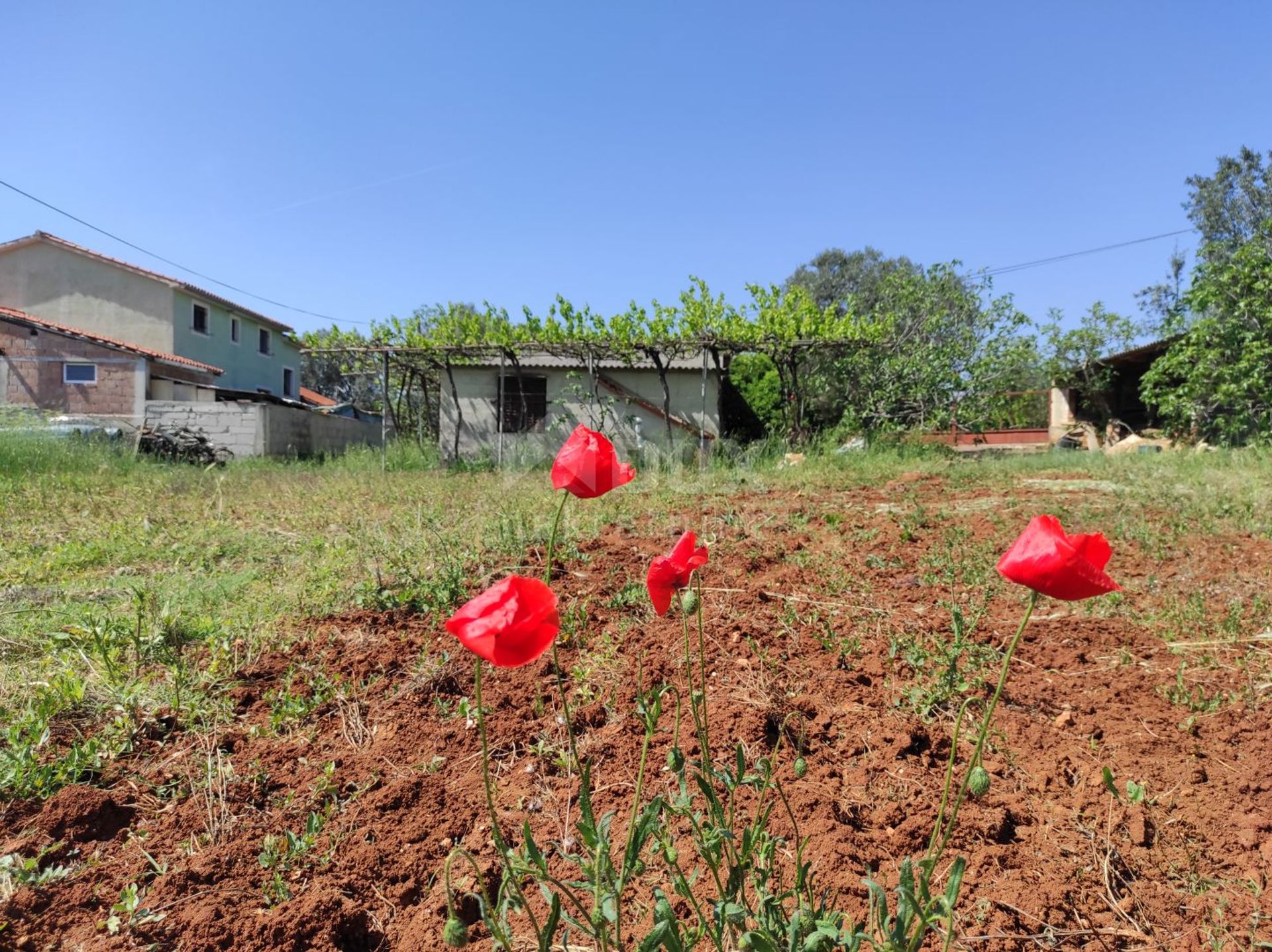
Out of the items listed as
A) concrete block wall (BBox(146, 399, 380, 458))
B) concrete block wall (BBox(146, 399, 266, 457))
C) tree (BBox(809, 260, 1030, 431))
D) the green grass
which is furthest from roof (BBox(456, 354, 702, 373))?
the green grass

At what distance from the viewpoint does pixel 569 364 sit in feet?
37.1

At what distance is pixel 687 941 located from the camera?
91 cm

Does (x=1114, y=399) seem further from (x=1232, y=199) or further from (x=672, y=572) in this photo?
(x=672, y=572)

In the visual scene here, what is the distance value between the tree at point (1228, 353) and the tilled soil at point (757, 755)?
8493 mm

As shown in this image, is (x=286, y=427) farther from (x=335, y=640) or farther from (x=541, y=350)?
(x=335, y=640)

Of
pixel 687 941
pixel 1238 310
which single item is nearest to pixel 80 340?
pixel 687 941

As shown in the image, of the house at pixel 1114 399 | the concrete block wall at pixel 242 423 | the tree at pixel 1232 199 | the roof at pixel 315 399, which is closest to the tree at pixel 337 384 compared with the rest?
the roof at pixel 315 399

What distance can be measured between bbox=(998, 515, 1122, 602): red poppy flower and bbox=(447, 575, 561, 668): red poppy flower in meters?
0.51

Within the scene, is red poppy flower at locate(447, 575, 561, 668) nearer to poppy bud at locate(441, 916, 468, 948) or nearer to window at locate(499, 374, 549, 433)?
poppy bud at locate(441, 916, 468, 948)

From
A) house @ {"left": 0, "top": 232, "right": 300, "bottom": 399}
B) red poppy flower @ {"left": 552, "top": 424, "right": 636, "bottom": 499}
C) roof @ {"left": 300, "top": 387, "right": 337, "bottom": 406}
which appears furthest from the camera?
roof @ {"left": 300, "top": 387, "right": 337, "bottom": 406}

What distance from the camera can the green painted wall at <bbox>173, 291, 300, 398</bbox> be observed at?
16344 mm

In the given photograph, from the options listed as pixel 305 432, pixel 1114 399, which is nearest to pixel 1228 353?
pixel 1114 399

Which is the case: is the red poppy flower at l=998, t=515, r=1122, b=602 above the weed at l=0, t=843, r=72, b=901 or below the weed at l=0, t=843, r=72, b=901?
above

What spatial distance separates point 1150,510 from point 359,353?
34.6 feet
